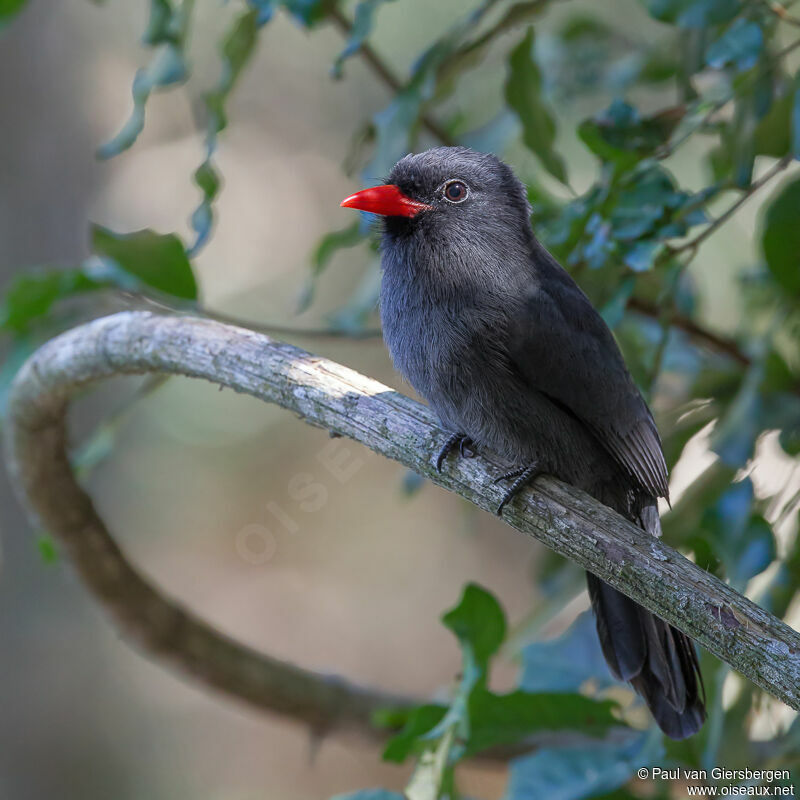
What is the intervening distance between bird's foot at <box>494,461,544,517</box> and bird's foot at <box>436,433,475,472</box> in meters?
0.13

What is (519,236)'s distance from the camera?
8.14 feet

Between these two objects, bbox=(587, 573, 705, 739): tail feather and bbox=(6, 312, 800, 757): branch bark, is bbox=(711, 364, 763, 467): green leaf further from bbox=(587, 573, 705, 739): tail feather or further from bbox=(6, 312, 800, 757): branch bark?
bbox=(6, 312, 800, 757): branch bark

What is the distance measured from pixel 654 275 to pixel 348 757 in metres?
4.52

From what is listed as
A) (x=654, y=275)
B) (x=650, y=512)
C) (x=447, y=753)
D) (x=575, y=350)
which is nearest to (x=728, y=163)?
(x=654, y=275)

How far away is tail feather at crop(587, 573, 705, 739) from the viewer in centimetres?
225

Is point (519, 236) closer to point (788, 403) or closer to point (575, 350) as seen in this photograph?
point (575, 350)

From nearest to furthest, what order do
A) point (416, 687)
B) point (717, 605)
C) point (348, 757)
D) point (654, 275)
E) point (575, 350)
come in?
point (717, 605), point (575, 350), point (654, 275), point (348, 757), point (416, 687)

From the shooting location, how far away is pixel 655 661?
2299 mm

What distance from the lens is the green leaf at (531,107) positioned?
2.63 metres

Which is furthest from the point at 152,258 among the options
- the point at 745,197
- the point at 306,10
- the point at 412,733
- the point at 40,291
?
the point at 745,197

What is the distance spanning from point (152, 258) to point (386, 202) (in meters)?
0.62

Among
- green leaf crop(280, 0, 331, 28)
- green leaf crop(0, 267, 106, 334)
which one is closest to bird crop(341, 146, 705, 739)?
green leaf crop(280, 0, 331, 28)

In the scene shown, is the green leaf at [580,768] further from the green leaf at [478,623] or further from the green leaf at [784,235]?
the green leaf at [784,235]

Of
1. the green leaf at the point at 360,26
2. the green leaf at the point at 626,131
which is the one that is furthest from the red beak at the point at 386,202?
the green leaf at the point at 626,131
